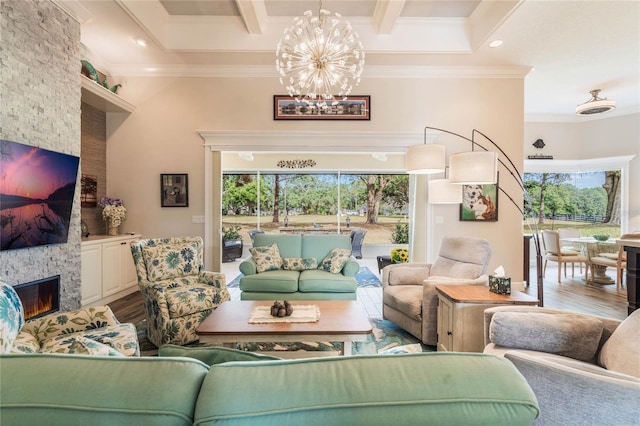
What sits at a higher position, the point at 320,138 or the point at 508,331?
the point at 320,138

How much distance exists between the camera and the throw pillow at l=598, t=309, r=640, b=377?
1330 mm

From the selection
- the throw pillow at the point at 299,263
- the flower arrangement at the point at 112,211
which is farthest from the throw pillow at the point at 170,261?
the flower arrangement at the point at 112,211

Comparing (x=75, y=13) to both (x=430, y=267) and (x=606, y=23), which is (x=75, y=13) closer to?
(x=430, y=267)

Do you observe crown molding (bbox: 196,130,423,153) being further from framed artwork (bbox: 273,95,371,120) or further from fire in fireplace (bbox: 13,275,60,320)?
fire in fireplace (bbox: 13,275,60,320)

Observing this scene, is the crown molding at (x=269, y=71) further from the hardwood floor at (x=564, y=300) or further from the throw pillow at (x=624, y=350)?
the throw pillow at (x=624, y=350)

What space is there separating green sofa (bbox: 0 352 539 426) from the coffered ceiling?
12.9ft

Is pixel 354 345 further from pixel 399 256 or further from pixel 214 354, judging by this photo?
pixel 214 354

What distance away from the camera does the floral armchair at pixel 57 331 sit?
1.42 m

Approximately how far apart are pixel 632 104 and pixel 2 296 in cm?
943

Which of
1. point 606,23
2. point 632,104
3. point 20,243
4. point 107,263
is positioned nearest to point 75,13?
point 20,243

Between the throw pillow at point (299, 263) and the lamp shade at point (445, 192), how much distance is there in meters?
1.84

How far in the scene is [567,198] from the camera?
7.08m

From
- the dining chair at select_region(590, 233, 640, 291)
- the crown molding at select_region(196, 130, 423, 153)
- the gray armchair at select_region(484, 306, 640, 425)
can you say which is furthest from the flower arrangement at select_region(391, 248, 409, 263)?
the dining chair at select_region(590, 233, 640, 291)

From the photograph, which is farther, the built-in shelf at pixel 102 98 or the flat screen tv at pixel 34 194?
the built-in shelf at pixel 102 98
